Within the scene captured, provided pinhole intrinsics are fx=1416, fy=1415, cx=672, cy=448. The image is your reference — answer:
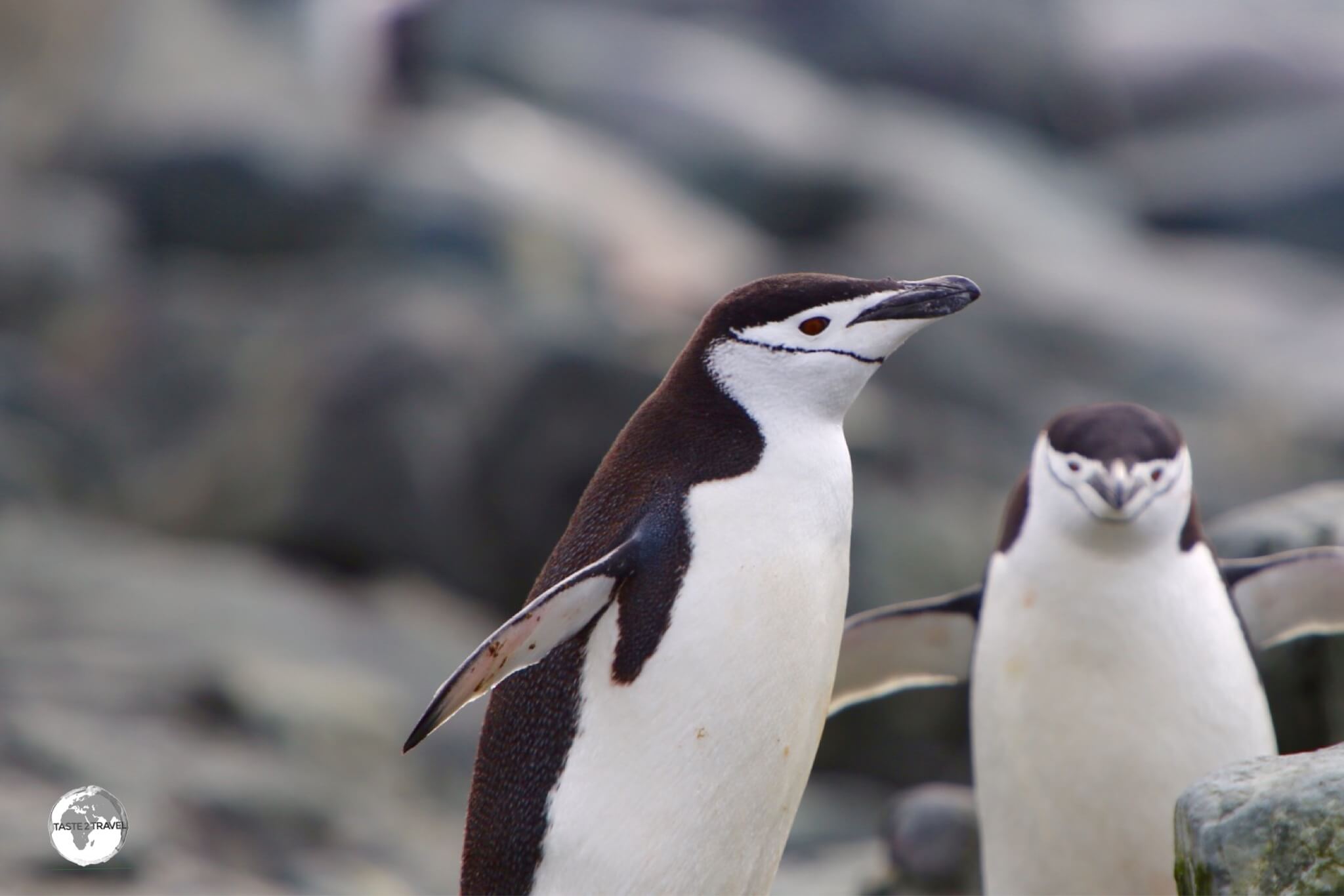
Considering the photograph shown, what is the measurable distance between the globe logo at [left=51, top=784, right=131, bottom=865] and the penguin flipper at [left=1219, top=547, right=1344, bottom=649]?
9.95ft

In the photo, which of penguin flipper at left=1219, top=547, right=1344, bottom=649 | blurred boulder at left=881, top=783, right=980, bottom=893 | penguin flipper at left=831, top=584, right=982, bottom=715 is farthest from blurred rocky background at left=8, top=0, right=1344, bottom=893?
penguin flipper at left=831, top=584, right=982, bottom=715

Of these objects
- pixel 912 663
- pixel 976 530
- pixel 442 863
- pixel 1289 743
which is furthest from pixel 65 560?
pixel 1289 743

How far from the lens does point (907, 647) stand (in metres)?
2.97

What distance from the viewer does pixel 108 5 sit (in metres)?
11.6

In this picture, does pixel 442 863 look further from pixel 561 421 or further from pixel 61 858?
pixel 561 421

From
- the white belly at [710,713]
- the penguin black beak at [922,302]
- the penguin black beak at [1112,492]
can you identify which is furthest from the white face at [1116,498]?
the white belly at [710,713]

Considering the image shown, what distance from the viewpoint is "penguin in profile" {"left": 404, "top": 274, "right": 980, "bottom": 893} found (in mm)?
1950

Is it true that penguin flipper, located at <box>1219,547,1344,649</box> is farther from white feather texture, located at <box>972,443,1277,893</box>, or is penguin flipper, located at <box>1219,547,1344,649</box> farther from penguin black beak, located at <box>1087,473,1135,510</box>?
penguin black beak, located at <box>1087,473,1135,510</box>

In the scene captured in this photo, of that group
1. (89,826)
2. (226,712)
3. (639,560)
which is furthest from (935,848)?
(226,712)

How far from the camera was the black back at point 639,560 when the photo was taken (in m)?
1.97

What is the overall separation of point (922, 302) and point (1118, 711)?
0.94 m

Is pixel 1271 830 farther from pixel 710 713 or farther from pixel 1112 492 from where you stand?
pixel 1112 492

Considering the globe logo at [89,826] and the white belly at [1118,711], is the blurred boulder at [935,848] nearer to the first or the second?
the white belly at [1118,711]

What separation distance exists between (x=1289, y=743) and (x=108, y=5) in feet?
36.5
